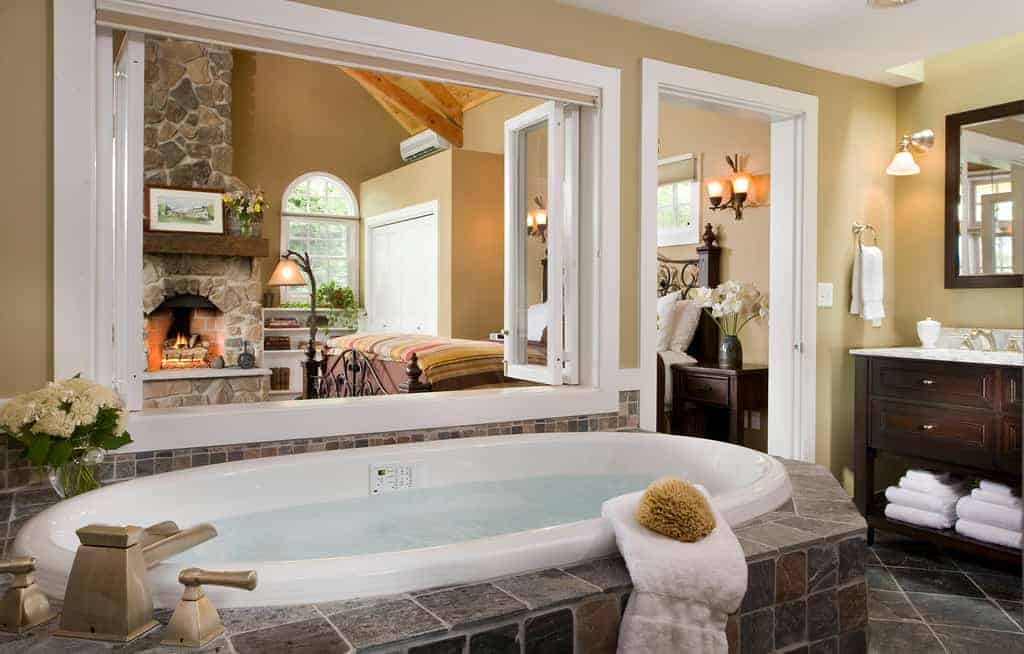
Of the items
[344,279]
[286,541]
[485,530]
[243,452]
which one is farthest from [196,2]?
[344,279]

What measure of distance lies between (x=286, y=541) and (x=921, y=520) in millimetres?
2654

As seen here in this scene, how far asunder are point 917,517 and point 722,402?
1.24 meters

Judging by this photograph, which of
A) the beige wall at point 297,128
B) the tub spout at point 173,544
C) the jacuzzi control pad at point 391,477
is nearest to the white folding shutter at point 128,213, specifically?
the jacuzzi control pad at point 391,477

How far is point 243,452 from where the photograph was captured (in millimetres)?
2400

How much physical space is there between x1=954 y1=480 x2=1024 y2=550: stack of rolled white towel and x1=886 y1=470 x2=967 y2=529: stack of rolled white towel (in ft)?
0.20

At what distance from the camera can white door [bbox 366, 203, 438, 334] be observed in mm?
7465

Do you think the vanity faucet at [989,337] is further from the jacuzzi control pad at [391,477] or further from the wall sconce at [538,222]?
the jacuzzi control pad at [391,477]

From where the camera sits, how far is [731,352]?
172 inches

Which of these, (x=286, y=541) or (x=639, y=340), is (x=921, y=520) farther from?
(x=286, y=541)

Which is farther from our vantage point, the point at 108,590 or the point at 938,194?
the point at 938,194

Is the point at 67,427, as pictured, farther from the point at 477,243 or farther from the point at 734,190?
the point at 477,243

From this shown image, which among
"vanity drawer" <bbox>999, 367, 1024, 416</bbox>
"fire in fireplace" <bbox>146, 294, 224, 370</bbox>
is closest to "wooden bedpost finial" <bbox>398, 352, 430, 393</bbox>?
"vanity drawer" <bbox>999, 367, 1024, 416</bbox>

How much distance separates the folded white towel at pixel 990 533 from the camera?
2934 millimetres

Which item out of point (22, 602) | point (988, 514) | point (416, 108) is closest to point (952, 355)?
point (988, 514)
